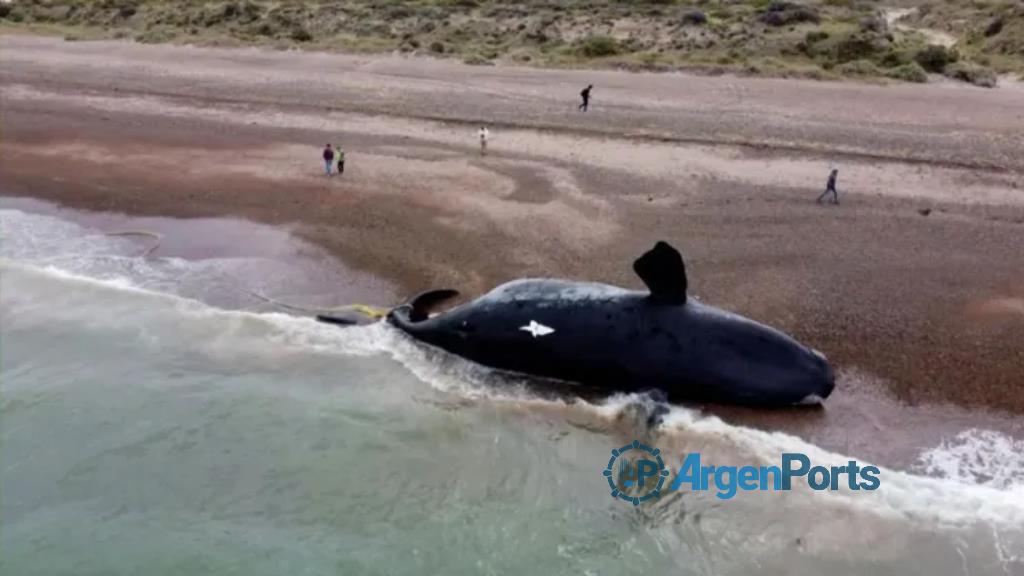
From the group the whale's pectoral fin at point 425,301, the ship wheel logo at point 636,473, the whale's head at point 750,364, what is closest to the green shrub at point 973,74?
the whale's head at point 750,364

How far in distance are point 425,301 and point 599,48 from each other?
27.4m

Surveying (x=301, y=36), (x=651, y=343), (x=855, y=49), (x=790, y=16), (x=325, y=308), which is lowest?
(x=325, y=308)

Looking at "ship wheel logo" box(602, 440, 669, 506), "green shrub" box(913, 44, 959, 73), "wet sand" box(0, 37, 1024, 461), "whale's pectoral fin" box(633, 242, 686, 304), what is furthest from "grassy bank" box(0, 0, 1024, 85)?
"ship wheel logo" box(602, 440, 669, 506)

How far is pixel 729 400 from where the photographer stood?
11.6 m

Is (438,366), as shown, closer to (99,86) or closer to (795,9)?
(99,86)

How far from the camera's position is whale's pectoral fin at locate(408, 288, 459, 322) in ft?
47.9

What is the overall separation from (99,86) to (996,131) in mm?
35694

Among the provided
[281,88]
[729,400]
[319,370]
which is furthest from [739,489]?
[281,88]

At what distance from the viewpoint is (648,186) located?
21.2 meters

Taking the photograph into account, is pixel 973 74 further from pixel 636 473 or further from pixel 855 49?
pixel 636 473

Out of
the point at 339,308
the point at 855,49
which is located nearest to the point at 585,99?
the point at 855,49

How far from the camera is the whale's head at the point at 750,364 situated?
11.4m

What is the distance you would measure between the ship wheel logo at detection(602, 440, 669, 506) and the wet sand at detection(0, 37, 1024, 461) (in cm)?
140

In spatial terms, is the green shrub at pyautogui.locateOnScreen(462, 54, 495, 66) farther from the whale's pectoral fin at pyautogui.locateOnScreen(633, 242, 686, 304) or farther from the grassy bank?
the whale's pectoral fin at pyautogui.locateOnScreen(633, 242, 686, 304)
